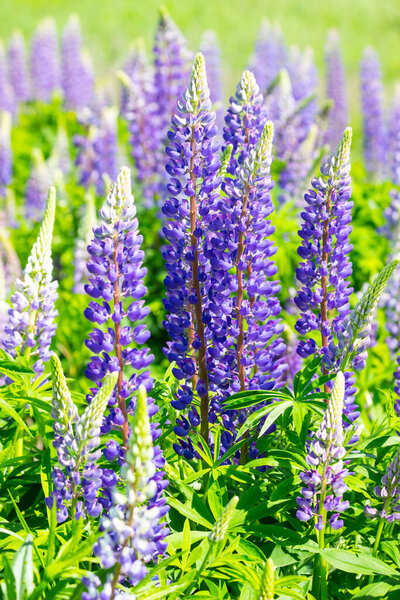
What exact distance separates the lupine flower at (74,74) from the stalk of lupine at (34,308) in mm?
10288

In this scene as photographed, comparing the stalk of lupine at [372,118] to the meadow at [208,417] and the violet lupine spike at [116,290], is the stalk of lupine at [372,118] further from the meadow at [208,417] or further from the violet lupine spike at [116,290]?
the violet lupine spike at [116,290]

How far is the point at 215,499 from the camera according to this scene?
231 cm

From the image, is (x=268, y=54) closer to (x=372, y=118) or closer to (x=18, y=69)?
(x=372, y=118)

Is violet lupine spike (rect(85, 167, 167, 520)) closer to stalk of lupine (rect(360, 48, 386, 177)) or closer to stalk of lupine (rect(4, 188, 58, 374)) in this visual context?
stalk of lupine (rect(4, 188, 58, 374))

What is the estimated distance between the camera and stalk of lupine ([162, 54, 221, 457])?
2490 millimetres

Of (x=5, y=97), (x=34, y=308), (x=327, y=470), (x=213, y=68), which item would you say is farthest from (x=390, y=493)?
(x=5, y=97)

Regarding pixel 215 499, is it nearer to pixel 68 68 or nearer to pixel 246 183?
pixel 246 183

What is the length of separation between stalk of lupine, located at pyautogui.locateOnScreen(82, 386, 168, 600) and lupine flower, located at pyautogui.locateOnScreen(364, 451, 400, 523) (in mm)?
842

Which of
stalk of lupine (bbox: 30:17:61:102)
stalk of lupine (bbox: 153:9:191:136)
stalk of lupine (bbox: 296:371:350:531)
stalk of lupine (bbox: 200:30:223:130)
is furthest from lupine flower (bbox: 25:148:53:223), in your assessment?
stalk of lupine (bbox: 30:17:61:102)

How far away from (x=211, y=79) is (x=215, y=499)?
845cm

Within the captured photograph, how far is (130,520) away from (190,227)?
1.16 m

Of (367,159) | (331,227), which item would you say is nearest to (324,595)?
(331,227)

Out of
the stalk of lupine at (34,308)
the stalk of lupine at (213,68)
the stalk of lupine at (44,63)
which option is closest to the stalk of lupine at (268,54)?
the stalk of lupine at (213,68)

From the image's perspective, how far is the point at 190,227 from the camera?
2.56 metres
